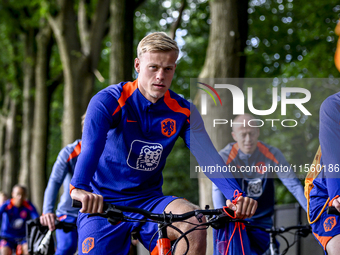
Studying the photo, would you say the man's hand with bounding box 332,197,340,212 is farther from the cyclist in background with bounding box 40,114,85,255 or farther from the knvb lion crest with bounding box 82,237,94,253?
the cyclist in background with bounding box 40,114,85,255

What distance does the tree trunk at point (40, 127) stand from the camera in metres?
14.9

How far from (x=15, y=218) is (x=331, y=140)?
30.1 feet

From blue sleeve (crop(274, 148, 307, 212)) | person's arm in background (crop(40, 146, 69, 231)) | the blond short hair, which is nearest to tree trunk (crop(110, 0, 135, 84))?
person's arm in background (crop(40, 146, 69, 231))

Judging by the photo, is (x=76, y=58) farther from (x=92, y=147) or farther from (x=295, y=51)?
(x=92, y=147)

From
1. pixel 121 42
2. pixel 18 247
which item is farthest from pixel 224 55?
pixel 18 247

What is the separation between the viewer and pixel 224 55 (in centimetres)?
772

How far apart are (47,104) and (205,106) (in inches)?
371

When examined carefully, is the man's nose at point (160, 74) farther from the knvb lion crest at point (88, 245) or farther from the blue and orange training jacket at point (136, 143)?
the knvb lion crest at point (88, 245)

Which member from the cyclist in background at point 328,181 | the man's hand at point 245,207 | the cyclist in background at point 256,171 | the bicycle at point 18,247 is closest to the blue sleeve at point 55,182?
the cyclist in background at point 256,171

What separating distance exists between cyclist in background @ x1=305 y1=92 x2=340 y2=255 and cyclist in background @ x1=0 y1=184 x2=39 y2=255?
826 centimetres

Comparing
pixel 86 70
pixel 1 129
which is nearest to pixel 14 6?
pixel 86 70

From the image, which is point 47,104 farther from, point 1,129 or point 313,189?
point 313,189

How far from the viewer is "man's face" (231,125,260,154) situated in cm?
566

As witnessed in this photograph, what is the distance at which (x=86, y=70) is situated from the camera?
1179cm
